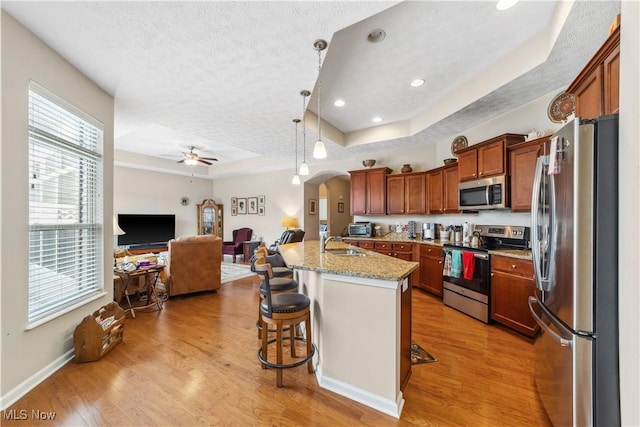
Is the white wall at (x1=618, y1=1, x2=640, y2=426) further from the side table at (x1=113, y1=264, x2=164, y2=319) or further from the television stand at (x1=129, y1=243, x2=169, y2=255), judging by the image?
the television stand at (x1=129, y1=243, x2=169, y2=255)

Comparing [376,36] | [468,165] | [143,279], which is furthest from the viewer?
[143,279]

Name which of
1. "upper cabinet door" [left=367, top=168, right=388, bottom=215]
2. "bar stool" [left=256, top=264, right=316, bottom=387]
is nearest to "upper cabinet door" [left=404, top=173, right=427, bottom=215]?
"upper cabinet door" [left=367, top=168, right=388, bottom=215]

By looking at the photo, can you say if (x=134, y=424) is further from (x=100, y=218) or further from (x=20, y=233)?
(x=100, y=218)

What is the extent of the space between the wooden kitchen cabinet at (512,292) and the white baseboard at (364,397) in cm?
177

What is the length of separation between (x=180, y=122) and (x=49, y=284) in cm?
253

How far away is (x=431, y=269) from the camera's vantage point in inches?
158

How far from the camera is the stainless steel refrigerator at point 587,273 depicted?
1.14m

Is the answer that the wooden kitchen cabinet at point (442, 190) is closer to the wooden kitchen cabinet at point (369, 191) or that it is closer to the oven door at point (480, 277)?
the wooden kitchen cabinet at point (369, 191)

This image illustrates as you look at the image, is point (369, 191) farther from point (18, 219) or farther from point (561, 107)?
point (18, 219)

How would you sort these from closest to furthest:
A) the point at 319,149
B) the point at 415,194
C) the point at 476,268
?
the point at 319,149
the point at 476,268
the point at 415,194

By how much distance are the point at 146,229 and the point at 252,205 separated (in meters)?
2.96

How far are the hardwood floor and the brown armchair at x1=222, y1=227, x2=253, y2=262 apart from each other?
4.37m

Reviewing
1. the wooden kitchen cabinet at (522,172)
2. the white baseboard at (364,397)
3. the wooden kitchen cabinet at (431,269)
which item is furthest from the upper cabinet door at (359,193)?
the white baseboard at (364,397)

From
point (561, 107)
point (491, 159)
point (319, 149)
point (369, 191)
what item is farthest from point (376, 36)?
point (369, 191)
